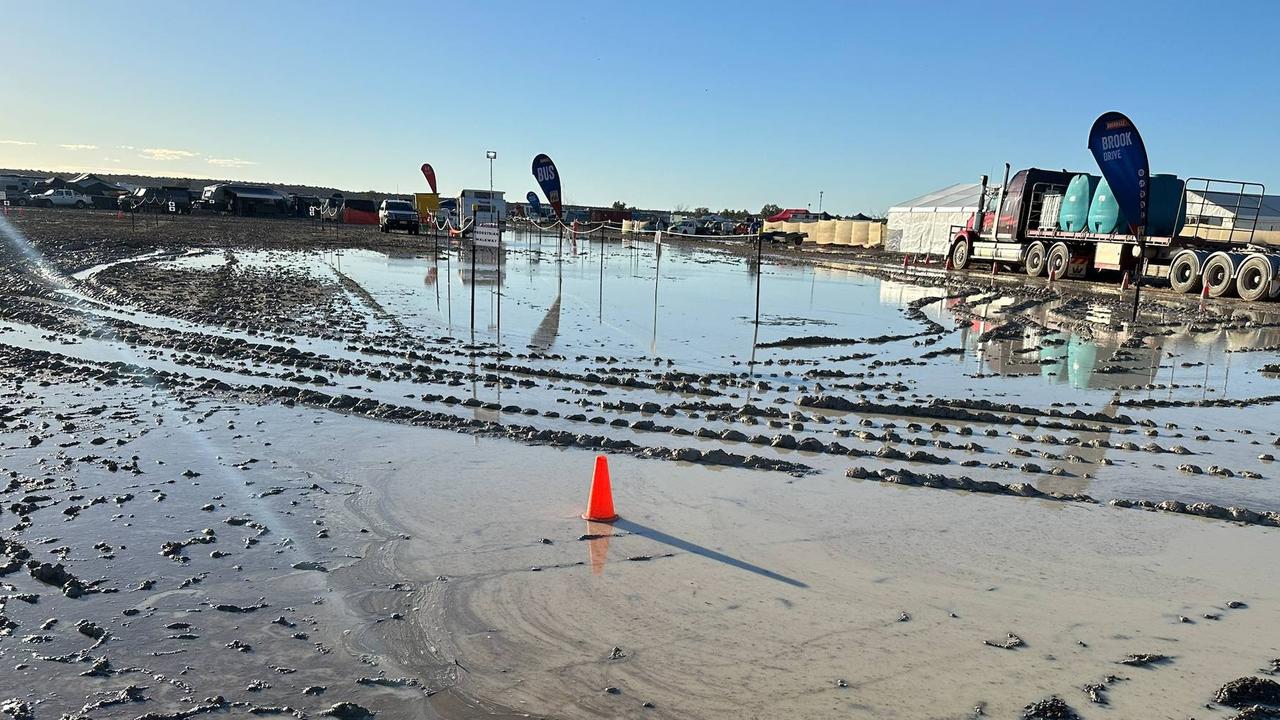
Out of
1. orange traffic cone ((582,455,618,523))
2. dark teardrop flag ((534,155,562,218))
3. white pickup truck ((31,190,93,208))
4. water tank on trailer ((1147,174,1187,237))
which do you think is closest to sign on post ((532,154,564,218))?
dark teardrop flag ((534,155,562,218))

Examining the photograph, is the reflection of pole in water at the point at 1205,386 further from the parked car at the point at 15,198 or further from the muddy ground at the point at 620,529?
the parked car at the point at 15,198

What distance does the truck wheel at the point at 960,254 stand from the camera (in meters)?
30.8

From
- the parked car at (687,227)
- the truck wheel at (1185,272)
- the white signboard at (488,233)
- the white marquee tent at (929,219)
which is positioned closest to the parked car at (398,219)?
the parked car at (687,227)

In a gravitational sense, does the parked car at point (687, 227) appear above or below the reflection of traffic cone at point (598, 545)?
above

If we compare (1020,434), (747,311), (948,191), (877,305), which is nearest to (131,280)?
(747,311)

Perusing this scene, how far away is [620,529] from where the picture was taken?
502 cm

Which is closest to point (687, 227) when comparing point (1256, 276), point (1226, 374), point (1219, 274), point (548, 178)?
point (548, 178)

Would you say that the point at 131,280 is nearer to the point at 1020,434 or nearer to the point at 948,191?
the point at 1020,434

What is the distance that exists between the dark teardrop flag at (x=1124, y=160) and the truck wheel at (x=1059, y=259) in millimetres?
8522

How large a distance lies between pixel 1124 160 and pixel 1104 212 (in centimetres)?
760

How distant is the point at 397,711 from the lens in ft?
10.4

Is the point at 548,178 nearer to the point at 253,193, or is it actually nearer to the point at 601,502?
the point at 601,502

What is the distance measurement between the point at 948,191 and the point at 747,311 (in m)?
32.8

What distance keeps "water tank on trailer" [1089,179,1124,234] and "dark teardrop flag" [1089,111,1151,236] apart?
6605 mm
